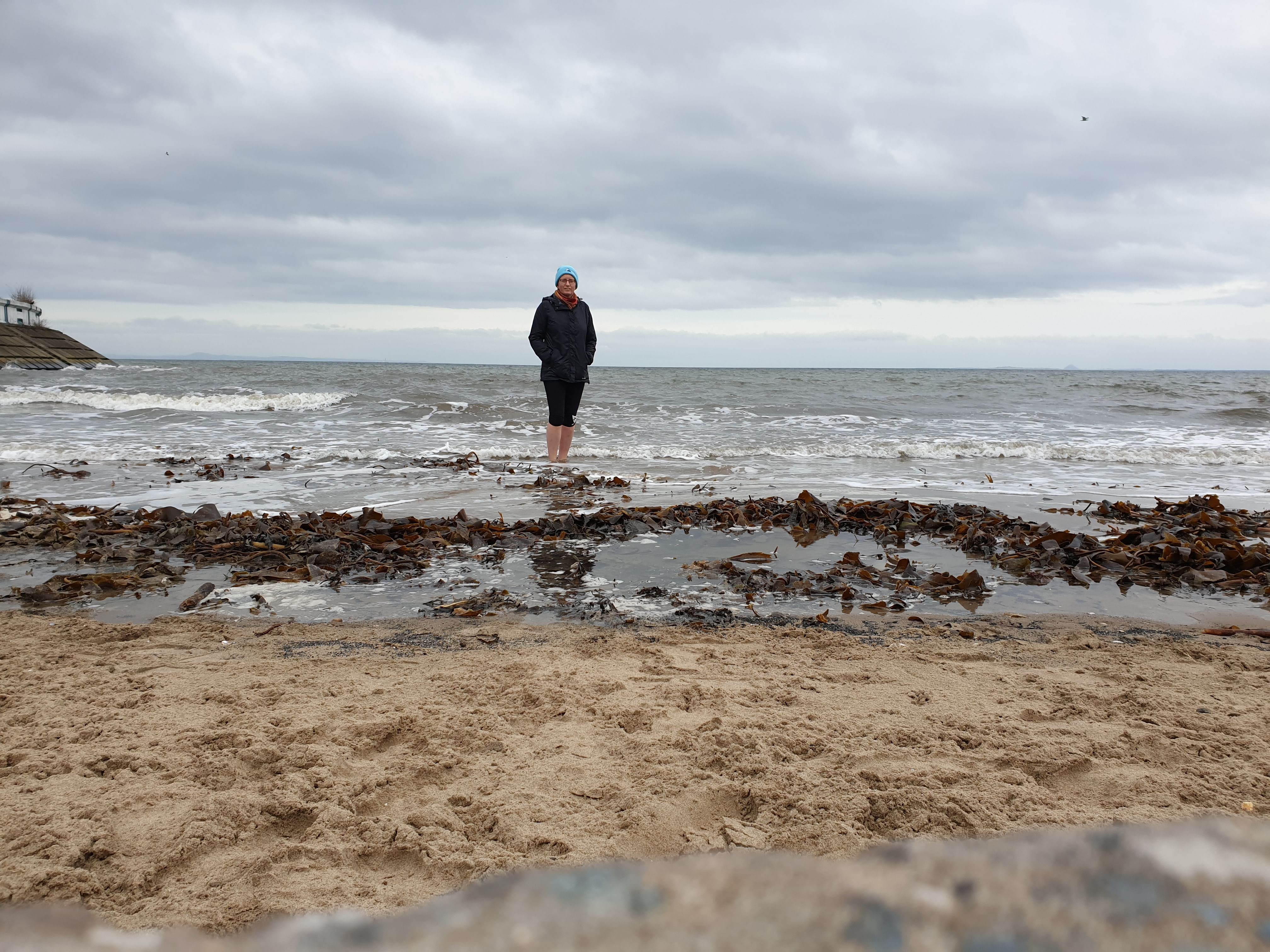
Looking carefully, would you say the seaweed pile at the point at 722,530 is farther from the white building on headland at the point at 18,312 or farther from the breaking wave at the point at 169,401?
the white building on headland at the point at 18,312

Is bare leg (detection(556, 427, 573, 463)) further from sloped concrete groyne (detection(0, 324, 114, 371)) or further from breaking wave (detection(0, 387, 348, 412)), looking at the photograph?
sloped concrete groyne (detection(0, 324, 114, 371))

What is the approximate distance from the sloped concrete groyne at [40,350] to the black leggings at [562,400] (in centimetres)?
2837

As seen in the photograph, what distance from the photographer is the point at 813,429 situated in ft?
46.2

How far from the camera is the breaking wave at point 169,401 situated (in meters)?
16.7


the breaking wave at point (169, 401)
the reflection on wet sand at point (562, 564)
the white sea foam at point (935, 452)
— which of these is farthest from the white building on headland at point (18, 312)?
the reflection on wet sand at point (562, 564)

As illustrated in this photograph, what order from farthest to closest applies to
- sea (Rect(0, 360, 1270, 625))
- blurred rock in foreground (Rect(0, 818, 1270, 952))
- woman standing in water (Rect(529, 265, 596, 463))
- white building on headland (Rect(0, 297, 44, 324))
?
white building on headland (Rect(0, 297, 44, 324))
woman standing in water (Rect(529, 265, 596, 463))
sea (Rect(0, 360, 1270, 625))
blurred rock in foreground (Rect(0, 818, 1270, 952))

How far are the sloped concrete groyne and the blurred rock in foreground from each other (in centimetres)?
3436

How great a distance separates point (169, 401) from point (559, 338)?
14.3 m

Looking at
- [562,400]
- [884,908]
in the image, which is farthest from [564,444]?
[884,908]

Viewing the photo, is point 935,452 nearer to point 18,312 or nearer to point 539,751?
point 539,751

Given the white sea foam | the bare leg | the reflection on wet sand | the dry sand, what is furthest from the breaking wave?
the dry sand

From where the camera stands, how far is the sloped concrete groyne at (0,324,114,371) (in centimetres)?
2722

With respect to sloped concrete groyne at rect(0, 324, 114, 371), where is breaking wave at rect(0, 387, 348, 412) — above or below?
below

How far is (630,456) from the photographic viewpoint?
1031 centimetres
